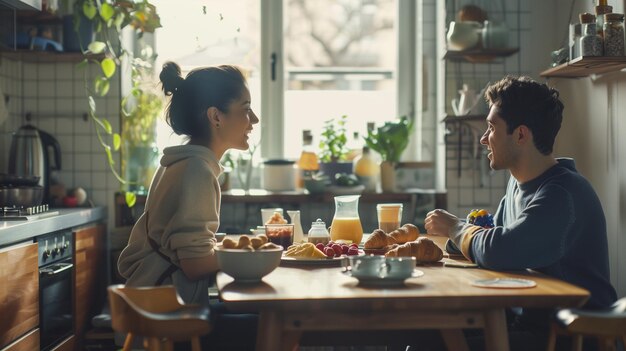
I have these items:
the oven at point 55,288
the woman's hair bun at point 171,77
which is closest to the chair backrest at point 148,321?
the woman's hair bun at point 171,77

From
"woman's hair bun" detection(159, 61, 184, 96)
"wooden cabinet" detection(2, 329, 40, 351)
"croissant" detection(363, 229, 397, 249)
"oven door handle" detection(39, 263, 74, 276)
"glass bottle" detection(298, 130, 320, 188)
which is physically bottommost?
"wooden cabinet" detection(2, 329, 40, 351)

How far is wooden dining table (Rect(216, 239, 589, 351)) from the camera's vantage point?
1.76 m

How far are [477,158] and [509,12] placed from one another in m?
0.76

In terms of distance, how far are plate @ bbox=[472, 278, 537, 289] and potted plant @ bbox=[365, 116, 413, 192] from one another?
7.18ft

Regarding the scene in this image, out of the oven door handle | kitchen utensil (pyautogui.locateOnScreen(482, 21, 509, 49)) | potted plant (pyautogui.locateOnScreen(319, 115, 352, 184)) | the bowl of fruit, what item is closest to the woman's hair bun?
the bowl of fruit

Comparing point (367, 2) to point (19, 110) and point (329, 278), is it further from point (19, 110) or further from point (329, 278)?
point (329, 278)

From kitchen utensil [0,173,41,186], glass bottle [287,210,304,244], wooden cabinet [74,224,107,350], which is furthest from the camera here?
wooden cabinet [74,224,107,350]

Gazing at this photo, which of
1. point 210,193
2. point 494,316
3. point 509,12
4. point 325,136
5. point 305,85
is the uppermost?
point 509,12

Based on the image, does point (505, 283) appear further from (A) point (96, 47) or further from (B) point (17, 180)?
(A) point (96, 47)

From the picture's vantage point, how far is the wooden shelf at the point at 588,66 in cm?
291

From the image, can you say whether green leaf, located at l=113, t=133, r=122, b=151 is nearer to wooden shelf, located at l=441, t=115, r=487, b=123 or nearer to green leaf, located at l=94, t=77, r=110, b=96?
green leaf, located at l=94, t=77, r=110, b=96

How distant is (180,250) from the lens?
88.4 inches

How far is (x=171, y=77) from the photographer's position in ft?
8.39

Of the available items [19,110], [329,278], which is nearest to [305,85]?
[19,110]
